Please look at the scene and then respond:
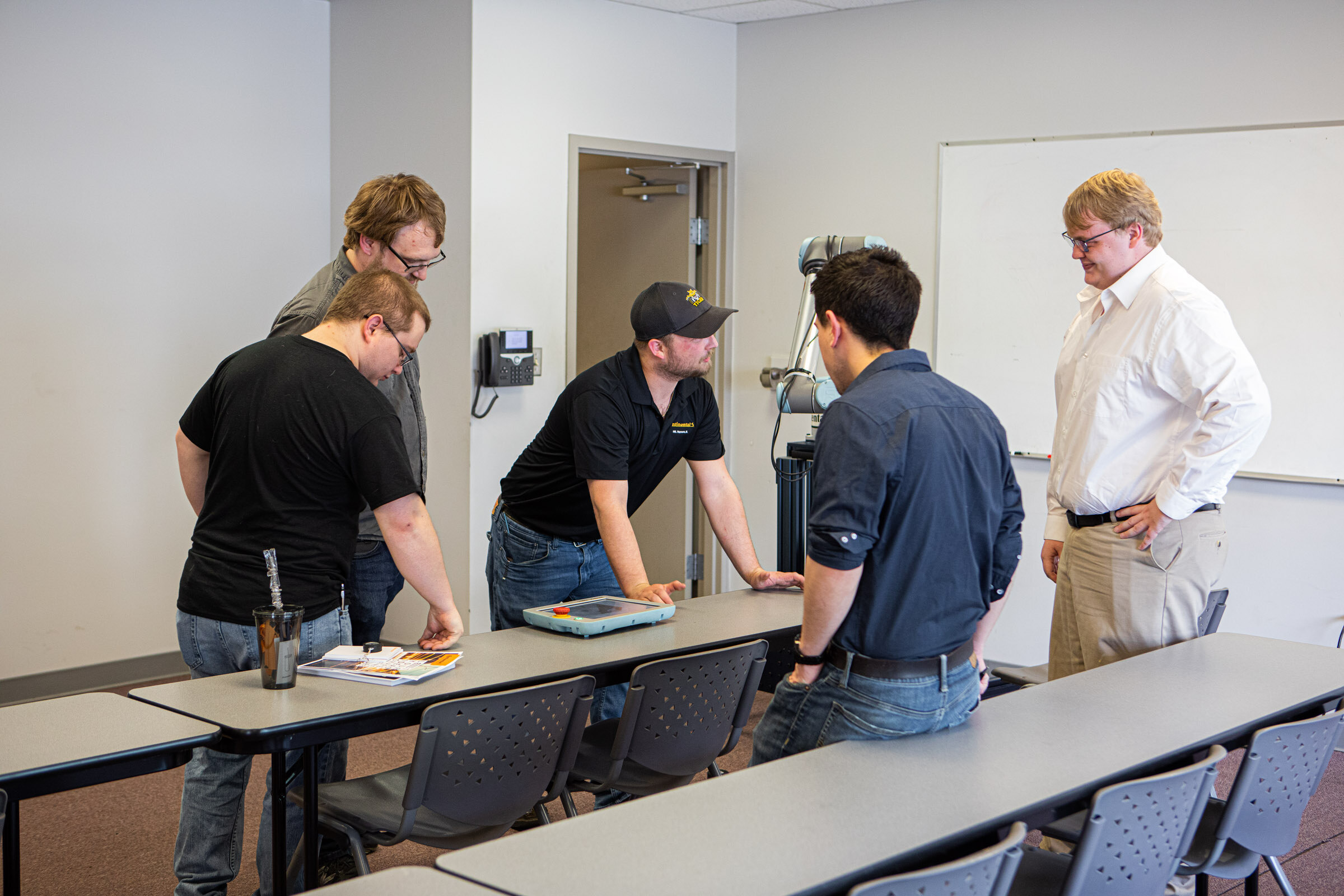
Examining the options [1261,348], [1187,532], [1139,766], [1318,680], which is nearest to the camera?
[1139,766]

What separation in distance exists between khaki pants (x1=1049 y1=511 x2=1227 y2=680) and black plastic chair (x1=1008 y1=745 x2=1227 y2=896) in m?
0.82

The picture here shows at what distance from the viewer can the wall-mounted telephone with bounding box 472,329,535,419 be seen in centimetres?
472

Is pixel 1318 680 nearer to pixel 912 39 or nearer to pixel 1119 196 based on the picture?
pixel 1119 196

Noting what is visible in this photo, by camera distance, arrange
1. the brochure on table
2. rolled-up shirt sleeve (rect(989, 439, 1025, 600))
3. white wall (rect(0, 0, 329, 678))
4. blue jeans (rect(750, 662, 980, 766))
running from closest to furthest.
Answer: blue jeans (rect(750, 662, 980, 766))
rolled-up shirt sleeve (rect(989, 439, 1025, 600))
the brochure on table
white wall (rect(0, 0, 329, 678))

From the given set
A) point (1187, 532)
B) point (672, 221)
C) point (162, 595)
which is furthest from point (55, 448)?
point (1187, 532)

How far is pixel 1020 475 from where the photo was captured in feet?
16.2

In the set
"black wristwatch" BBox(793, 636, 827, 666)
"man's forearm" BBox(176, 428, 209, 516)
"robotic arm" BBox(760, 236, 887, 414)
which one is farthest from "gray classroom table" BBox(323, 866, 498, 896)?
"robotic arm" BBox(760, 236, 887, 414)

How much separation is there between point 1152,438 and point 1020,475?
2.09 meters

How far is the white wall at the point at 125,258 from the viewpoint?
450cm

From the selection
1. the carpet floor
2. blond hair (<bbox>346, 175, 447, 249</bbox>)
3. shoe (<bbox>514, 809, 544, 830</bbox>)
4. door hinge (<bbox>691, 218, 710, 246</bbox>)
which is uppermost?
door hinge (<bbox>691, 218, 710, 246</bbox>)

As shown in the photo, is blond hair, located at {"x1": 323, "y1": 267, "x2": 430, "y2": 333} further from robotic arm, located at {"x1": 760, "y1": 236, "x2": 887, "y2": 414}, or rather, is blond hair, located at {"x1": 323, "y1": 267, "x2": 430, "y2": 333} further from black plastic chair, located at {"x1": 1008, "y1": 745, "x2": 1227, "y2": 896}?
robotic arm, located at {"x1": 760, "y1": 236, "x2": 887, "y2": 414}

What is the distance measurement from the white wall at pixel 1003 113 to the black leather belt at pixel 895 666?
2.85 m

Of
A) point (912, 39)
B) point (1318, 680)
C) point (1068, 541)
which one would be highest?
point (912, 39)

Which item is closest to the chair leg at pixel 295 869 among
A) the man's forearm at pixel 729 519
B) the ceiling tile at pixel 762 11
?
the man's forearm at pixel 729 519
